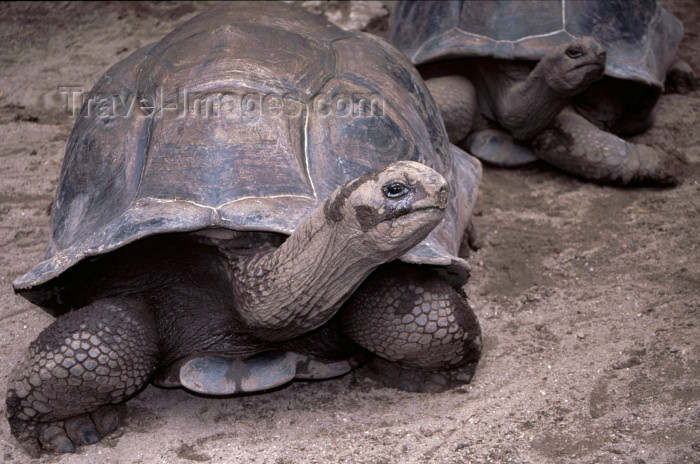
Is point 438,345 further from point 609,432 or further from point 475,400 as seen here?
point 609,432

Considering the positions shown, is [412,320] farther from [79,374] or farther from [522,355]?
[79,374]

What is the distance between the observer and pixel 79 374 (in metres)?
3.19

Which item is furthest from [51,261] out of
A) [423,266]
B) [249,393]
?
[423,266]

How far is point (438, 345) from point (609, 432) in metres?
0.67

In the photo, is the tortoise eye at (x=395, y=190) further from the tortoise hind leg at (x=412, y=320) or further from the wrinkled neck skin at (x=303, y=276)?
the tortoise hind leg at (x=412, y=320)

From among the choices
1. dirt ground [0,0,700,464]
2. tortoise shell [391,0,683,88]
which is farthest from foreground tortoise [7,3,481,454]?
tortoise shell [391,0,683,88]

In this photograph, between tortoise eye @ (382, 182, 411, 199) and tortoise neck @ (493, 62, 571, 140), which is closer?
tortoise eye @ (382, 182, 411, 199)

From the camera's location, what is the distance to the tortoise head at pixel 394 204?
8.89 feet

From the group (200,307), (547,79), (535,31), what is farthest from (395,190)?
(535,31)

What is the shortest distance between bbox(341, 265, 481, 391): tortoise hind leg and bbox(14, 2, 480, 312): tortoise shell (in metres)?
0.14

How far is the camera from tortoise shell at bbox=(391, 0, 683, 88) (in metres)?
5.62

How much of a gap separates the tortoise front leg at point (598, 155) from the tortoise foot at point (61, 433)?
316 cm

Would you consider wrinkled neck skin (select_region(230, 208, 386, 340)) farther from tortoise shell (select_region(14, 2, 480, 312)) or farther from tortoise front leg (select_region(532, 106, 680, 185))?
tortoise front leg (select_region(532, 106, 680, 185))

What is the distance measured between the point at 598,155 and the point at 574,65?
0.56 metres
